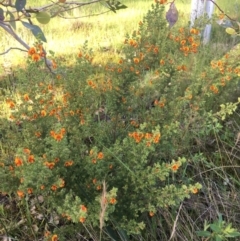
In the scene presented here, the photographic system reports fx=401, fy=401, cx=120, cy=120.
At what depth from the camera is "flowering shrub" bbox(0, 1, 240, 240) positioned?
1425 millimetres

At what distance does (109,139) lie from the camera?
1997 mm

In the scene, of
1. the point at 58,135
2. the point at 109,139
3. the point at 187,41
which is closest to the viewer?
the point at 58,135

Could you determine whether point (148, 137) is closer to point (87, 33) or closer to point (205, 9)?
point (205, 9)

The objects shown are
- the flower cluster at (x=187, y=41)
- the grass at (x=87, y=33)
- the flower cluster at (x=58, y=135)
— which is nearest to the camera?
the flower cluster at (x=58, y=135)

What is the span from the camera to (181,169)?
216 cm

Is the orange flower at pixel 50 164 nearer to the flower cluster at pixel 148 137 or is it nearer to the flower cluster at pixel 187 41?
the flower cluster at pixel 148 137

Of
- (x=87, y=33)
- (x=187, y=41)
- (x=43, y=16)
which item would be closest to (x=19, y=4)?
(x=43, y=16)

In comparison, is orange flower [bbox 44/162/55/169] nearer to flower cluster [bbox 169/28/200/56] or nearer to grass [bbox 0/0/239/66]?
flower cluster [bbox 169/28/200/56]

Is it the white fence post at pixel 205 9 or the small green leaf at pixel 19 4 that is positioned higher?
the small green leaf at pixel 19 4

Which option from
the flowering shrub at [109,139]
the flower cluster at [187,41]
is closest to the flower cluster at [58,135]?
the flowering shrub at [109,139]

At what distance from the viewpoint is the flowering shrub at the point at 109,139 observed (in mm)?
1425

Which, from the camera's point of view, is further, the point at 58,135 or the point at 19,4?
the point at 58,135

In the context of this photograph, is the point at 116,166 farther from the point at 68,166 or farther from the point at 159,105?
the point at 159,105

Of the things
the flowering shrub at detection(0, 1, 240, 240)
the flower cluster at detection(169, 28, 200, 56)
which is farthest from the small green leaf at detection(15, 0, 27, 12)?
the flower cluster at detection(169, 28, 200, 56)
